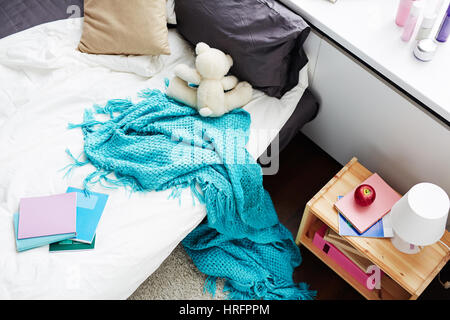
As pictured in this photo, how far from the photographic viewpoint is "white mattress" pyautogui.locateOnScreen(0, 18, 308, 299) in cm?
129

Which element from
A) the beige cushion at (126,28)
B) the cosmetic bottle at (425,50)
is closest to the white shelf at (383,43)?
the cosmetic bottle at (425,50)

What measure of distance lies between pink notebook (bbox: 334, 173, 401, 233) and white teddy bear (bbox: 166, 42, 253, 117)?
1.64 ft

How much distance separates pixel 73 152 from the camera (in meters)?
1.50

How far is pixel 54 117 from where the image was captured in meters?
1.56

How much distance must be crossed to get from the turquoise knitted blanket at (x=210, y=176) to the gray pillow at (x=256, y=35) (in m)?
0.17

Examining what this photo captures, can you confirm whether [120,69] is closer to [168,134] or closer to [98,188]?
[168,134]

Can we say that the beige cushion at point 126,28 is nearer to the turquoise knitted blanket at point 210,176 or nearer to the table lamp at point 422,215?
the turquoise knitted blanket at point 210,176

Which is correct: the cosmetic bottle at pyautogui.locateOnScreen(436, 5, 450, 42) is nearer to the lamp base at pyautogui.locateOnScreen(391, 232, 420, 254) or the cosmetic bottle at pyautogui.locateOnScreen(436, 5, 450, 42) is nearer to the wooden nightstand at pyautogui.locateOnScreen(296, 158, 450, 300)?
the wooden nightstand at pyautogui.locateOnScreen(296, 158, 450, 300)

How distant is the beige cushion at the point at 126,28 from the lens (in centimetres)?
161

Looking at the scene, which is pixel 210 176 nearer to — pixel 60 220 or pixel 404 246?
pixel 60 220

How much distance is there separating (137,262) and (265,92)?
0.75 metres

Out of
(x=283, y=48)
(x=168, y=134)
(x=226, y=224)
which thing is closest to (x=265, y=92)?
(x=283, y=48)

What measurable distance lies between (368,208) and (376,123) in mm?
323

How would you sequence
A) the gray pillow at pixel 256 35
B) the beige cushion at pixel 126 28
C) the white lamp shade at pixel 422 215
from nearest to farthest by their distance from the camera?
the white lamp shade at pixel 422 215, the gray pillow at pixel 256 35, the beige cushion at pixel 126 28
